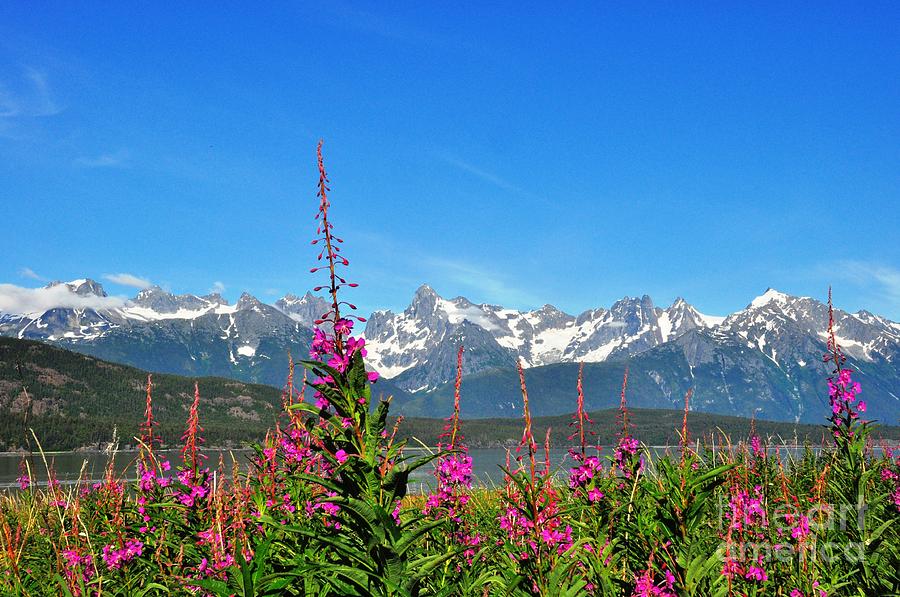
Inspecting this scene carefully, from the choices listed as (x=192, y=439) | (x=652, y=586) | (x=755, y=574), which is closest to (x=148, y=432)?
(x=192, y=439)

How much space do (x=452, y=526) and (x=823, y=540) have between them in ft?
15.4

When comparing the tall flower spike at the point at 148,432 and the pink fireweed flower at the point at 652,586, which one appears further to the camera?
the tall flower spike at the point at 148,432

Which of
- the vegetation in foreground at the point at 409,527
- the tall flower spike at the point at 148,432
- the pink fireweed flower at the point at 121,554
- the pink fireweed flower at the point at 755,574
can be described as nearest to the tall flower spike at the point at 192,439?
the vegetation in foreground at the point at 409,527

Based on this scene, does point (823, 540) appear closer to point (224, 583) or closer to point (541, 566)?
point (541, 566)

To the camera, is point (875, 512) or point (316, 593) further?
point (875, 512)

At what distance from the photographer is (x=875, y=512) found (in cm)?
960

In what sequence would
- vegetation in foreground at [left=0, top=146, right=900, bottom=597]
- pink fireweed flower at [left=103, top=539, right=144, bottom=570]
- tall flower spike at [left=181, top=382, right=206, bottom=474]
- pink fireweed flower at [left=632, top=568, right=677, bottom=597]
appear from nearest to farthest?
vegetation in foreground at [left=0, top=146, right=900, bottom=597]
pink fireweed flower at [left=632, top=568, right=677, bottom=597]
tall flower spike at [left=181, top=382, right=206, bottom=474]
pink fireweed flower at [left=103, top=539, right=144, bottom=570]

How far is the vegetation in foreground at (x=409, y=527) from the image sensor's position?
203 inches

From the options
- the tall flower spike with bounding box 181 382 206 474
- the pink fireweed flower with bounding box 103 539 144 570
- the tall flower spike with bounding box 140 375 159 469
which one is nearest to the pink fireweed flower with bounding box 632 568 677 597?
the tall flower spike with bounding box 181 382 206 474

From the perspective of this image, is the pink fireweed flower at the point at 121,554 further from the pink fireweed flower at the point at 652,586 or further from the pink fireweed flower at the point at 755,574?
Answer: the pink fireweed flower at the point at 755,574

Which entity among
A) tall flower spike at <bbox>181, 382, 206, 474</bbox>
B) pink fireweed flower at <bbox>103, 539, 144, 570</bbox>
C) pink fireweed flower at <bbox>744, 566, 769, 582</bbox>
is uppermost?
tall flower spike at <bbox>181, 382, 206, 474</bbox>

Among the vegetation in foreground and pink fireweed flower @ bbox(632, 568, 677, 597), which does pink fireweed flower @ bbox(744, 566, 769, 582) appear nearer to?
the vegetation in foreground

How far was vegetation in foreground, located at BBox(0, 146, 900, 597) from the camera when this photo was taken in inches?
203

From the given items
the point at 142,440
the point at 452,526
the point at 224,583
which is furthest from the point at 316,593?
the point at 142,440
